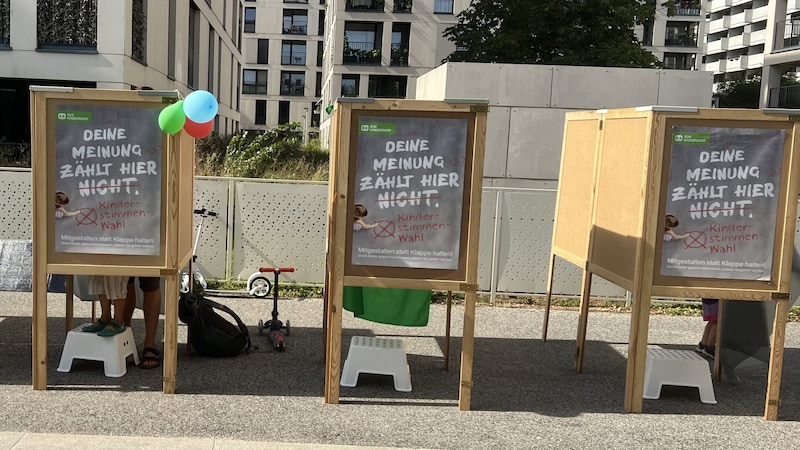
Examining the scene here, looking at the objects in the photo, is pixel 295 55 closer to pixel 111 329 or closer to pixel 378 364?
pixel 111 329

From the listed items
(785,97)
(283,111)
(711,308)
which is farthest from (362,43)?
(711,308)

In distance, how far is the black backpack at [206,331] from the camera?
7.02 metres

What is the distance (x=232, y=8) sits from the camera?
44.2 metres

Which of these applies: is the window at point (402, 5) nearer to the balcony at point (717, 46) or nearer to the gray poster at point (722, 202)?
the gray poster at point (722, 202)

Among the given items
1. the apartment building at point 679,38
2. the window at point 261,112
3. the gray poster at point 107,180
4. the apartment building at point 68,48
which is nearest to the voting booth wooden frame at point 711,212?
the gray poster at point 107,180

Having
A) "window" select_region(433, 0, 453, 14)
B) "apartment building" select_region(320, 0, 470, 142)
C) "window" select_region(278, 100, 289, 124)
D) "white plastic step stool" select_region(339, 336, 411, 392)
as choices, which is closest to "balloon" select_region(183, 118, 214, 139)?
"white plastic step stool" select_region(339, 336, 411, 392)

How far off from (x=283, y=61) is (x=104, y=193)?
66914mm

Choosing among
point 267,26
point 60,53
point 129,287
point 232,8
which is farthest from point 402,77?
point 129,287

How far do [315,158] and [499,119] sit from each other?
309 inches

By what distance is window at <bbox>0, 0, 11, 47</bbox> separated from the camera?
18109 mm

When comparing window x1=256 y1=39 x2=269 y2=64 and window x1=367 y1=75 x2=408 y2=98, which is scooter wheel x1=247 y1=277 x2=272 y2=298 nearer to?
window x1=367 y1=75 x2=408 y2=98

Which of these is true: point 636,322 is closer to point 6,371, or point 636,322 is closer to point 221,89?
point 6,371

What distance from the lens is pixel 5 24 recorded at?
60.1ft

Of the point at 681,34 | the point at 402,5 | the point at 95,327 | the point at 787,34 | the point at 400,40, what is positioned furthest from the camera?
the point at 681,34
